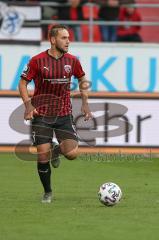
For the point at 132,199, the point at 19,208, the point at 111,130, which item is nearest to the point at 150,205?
the point at 132,199

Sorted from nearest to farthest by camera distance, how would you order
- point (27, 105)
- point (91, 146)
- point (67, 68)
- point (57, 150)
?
point (27, 105) → point (67, 68) → point (57, 150) → point (91, 146)

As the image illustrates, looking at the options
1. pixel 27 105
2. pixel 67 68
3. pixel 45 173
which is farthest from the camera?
pixel 67 68

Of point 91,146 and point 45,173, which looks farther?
point 91,146

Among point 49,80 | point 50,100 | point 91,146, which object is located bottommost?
point 91,146

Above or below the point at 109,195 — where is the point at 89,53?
below

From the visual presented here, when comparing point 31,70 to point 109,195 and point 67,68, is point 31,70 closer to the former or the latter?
point 67,68

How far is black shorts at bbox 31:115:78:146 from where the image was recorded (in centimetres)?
1112

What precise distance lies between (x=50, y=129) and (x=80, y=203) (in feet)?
3.38

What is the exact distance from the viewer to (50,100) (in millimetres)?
11219

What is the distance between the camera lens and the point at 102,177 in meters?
14.1

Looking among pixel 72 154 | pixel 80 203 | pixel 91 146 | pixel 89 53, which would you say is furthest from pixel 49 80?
pixel 89 53

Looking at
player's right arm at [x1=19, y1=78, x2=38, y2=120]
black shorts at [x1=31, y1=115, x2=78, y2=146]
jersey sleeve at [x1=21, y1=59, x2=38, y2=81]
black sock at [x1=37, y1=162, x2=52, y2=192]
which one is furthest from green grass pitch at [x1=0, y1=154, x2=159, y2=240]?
jersey sleeve at [x1=21, y1=59, x2=38, y2=81]

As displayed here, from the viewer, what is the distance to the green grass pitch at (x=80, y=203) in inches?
354

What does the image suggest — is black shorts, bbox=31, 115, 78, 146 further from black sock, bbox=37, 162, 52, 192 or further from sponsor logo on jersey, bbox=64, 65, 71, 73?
sponsor logo on jersey, bbox=64, 65, 71, 73
